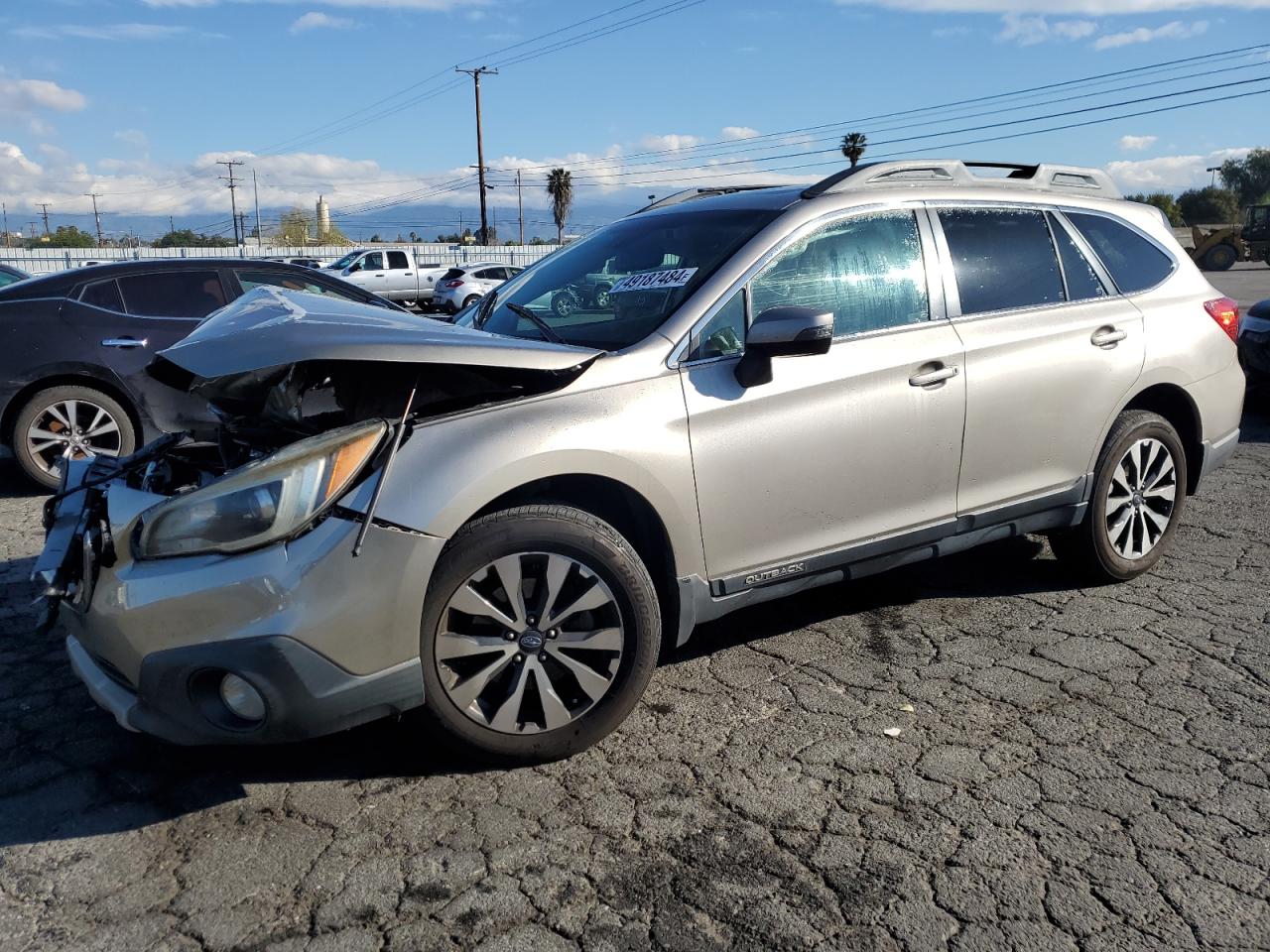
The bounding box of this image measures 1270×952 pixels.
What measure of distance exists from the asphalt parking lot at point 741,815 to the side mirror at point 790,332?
4.03 ft

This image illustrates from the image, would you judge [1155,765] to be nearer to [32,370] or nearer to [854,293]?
[854,293]

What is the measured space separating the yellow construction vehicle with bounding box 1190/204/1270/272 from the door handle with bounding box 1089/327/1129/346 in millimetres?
40545

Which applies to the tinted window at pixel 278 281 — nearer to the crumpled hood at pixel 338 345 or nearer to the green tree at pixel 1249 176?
the crumpled hood at pixel 338 345

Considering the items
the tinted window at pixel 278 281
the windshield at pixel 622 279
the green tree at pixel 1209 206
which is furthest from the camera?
the green tree at pixel 1209 206

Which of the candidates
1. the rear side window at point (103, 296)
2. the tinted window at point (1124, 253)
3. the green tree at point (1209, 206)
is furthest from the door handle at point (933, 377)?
the green tree at point (1209, 206)

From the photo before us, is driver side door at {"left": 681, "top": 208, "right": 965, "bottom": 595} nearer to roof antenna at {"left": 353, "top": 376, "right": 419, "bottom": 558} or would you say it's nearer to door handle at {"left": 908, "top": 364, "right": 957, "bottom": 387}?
door handle at {"left": 908, "top": 364, "right": 957, "bottom": 387}

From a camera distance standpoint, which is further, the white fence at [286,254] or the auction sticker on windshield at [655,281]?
the white fence at [286,254]

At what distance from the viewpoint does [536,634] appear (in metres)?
3.08

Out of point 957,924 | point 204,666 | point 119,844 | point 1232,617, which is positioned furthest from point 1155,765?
point 119,844

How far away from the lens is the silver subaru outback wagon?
111 inches

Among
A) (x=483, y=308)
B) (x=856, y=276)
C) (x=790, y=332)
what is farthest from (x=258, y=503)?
(x=856, y=276)

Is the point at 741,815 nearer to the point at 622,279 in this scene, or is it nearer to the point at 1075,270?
the point at 622,279

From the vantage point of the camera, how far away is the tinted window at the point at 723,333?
3.46 m

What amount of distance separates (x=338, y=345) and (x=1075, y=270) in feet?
10.5
